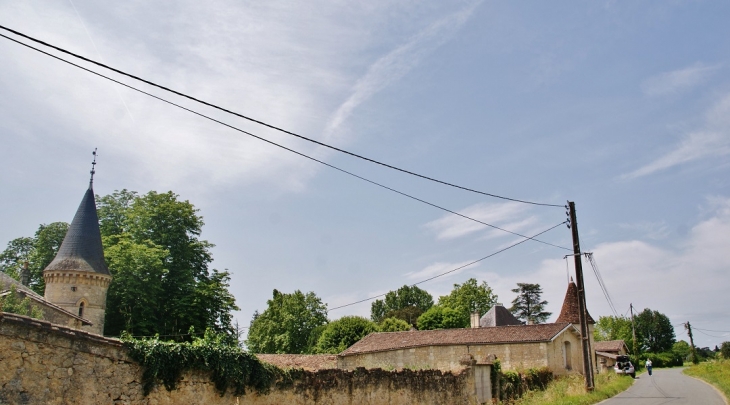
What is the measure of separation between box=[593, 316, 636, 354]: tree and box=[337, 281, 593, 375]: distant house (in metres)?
54.4

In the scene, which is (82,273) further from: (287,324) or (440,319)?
(440,319)

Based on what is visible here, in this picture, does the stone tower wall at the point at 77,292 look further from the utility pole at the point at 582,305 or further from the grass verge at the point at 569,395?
the utility pole at the point at 582,305

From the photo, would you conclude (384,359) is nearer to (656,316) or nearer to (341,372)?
(341,372)

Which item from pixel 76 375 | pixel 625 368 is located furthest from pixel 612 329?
pixel 76 375

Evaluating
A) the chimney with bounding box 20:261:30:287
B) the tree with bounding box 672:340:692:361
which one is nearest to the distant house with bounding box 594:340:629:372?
the tree with bounding box 672:340:692:361

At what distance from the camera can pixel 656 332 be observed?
306 ft

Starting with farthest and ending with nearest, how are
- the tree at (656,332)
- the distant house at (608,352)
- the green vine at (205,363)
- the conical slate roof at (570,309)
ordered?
the tree at (656,332), the distant house at (608,352), the conical slate roof at (570,309), the green vine at (205,363)

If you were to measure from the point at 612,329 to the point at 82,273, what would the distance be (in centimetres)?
8629

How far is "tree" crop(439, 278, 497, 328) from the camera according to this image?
7375 cm

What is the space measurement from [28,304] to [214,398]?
67.9 feet

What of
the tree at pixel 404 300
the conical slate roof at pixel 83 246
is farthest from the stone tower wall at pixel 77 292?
the tree at pixel 404 300

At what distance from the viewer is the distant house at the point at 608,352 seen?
54.4 meters

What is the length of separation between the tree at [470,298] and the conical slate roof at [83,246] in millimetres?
47807

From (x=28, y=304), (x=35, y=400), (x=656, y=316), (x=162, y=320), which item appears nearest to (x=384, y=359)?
(x=162, y=320)
